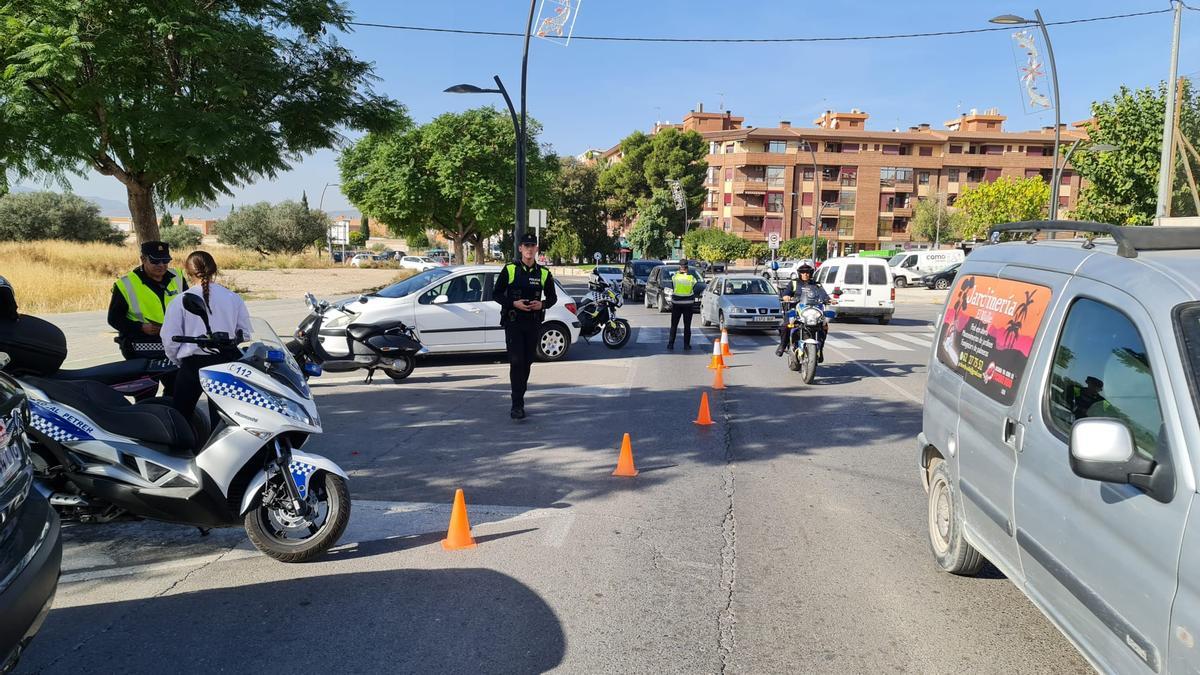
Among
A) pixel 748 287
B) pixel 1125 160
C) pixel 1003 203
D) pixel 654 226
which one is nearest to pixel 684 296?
pixel 748 287

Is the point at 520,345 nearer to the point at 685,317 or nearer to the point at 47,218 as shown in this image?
the point at 685,317

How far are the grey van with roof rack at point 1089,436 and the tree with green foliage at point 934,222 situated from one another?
68.9 meters

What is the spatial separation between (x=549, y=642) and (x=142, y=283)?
510cm

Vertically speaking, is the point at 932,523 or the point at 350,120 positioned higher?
the point at 350,120

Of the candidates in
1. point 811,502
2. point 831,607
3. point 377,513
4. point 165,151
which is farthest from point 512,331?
point 165,151

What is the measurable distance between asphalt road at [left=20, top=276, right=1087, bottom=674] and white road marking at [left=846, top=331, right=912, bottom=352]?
8.49 meters

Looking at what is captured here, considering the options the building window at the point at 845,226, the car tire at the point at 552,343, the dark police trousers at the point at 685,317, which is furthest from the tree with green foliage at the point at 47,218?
the building window at the point at 845,226

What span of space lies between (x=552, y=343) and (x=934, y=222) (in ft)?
217

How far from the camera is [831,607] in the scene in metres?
4.01

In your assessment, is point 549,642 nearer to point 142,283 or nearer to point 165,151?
point 142,283

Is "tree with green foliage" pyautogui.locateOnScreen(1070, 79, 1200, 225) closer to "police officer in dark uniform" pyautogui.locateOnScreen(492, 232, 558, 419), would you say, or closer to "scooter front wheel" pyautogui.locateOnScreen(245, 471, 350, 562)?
"police officer in dark uniform" pyautogui.locateOnScreen(492, 232, 558, 419)

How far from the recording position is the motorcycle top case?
4.70 metres

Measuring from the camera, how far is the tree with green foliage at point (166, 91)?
10570 millimetres

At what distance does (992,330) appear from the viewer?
152 inches
